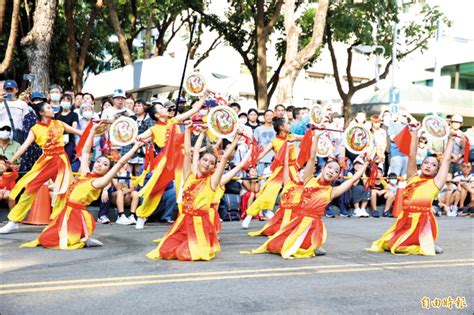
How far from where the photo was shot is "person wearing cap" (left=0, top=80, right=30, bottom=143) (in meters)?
9.76

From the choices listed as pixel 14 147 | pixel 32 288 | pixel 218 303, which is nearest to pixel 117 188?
pixel 14 147

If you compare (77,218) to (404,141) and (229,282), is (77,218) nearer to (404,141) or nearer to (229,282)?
(229,282)

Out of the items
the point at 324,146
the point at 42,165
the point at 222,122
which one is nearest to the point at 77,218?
the point at 42,165

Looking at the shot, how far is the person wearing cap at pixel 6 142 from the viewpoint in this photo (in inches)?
368

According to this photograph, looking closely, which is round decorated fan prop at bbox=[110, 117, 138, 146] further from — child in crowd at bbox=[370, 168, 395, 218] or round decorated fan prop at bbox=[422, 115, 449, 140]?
child in crowd at bbox=[370, 168, 395, 218]

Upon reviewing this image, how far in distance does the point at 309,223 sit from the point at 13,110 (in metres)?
5.30

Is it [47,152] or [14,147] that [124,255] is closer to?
[47,152]

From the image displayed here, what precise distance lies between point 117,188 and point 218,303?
5623mm

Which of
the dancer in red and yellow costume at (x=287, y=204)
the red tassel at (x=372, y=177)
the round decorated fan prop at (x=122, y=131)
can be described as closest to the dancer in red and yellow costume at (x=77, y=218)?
the round decorated fan prop at (x=122, y=131)

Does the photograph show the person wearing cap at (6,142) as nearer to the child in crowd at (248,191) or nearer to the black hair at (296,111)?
the child in crowd at (248,191)

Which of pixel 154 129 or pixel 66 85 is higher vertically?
pixel 66 85

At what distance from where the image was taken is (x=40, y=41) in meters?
12.9

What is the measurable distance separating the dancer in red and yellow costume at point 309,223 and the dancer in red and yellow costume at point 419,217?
2.89 ft

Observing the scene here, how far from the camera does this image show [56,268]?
5.97 m
